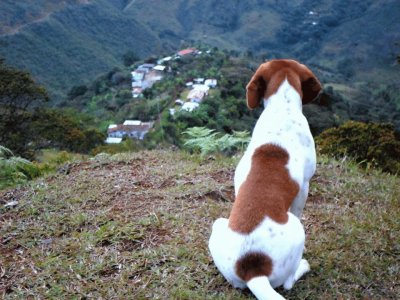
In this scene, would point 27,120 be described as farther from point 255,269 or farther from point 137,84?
point 137,84

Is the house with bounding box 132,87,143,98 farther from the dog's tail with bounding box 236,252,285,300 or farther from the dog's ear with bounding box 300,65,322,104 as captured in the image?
the dog's tail with bounding box 236,252,285,300

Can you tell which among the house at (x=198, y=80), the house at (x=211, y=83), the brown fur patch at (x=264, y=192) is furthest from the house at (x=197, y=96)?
the brown fur patch at (x=264, y=192)

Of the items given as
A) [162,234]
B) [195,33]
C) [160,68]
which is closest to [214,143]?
[162,234]

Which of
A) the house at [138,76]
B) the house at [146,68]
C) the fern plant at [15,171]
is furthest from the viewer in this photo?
the house at [146,68]

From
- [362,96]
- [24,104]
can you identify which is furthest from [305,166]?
[362,96]

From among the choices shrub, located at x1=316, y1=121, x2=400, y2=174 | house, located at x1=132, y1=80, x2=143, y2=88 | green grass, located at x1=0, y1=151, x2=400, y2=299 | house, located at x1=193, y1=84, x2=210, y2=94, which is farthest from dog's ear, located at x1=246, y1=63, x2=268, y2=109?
house, located at x1=132, y1=80, x2=143, y2=88

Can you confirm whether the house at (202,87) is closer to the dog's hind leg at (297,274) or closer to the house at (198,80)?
the house at (198,80)

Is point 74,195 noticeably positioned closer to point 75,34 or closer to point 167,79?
point 167,79
